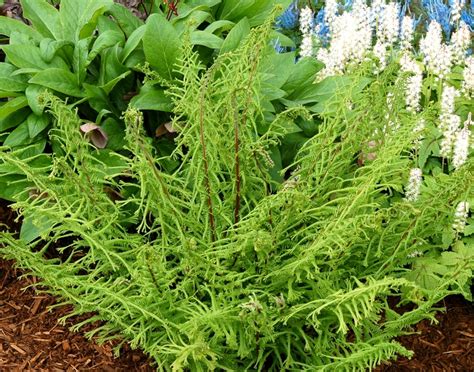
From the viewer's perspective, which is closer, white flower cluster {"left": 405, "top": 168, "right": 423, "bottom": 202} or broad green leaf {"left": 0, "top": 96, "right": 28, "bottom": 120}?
white flower cluster {"left": 405, "top": 168, "right": 423, "bottom": 202}

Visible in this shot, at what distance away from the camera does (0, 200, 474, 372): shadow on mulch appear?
308 cm

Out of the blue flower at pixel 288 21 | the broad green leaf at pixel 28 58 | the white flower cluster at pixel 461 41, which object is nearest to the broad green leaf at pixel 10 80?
the broad green leaf at pixel 28 58

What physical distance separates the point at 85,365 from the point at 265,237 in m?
1.11

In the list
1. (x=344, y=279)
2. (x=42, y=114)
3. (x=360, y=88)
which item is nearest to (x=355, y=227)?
(x=344, y=279)

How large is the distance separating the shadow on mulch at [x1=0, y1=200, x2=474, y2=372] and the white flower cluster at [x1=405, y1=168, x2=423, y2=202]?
554 mm

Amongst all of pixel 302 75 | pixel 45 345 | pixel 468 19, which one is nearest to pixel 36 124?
pixel 45 345

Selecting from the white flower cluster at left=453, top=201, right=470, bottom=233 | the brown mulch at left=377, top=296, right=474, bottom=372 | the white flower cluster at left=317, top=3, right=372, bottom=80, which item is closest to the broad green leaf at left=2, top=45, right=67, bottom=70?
the white flower cluster at left=317, top=3, right=372, bottom=80

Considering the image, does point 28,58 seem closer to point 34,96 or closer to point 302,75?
point 34,96

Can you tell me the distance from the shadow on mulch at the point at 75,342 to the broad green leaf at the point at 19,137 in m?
0.56

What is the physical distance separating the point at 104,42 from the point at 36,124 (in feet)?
1.55

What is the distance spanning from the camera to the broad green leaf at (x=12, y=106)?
341cm

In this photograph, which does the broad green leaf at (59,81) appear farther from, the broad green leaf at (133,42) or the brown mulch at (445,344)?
the brown mulch at (445,344)

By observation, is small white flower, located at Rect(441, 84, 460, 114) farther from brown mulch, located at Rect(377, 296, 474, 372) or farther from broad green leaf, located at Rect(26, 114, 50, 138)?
broad green leaf, located at Rect(26, 114, 50, 138)

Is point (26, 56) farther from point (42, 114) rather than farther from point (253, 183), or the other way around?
point (253, 183)
